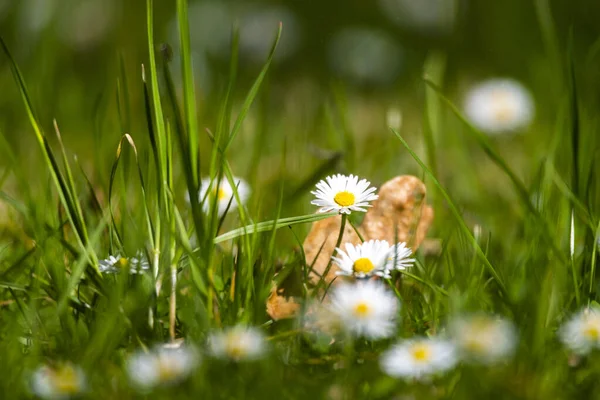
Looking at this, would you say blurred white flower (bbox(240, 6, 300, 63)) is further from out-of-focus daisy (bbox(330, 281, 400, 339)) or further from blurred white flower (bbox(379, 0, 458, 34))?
out-of-focus daisy (bbox(330, 281, 400, 339))

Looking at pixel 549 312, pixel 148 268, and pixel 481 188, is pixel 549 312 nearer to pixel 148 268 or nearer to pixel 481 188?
pixel 148 268

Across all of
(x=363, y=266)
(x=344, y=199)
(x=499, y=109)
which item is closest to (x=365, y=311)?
(x=363, y=266)

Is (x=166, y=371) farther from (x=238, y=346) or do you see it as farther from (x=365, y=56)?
(x=365, y=56)

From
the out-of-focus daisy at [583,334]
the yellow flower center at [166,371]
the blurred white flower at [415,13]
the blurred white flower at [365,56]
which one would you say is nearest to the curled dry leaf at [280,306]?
the yellow flower center at [166,371]

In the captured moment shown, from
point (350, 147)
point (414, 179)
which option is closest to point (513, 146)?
point (350, 147)

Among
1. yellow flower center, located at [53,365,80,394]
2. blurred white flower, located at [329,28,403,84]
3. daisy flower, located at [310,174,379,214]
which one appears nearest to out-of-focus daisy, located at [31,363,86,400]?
yellow flower center, located at [53,365,80,394]

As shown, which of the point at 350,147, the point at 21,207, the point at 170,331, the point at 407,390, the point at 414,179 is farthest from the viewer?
the point at 350,147
